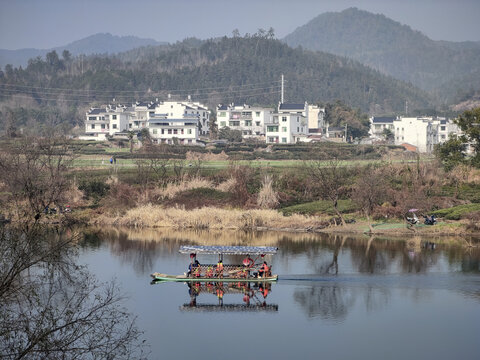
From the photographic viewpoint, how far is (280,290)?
35000 mm

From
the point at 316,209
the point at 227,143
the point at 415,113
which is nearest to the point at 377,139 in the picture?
the point at 227,143

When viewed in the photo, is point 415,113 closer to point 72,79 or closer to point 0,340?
point 72,79

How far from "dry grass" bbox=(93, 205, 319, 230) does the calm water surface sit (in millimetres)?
5185

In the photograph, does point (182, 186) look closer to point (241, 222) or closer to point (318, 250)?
point (241, 222)

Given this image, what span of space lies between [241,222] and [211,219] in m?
2.17

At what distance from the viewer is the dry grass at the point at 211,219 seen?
52594 millimetres

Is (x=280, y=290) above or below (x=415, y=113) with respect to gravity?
below

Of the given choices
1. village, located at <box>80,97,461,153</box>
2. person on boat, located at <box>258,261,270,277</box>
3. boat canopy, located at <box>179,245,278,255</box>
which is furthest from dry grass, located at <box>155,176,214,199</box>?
village, located at <box>80,97,461,153</box>

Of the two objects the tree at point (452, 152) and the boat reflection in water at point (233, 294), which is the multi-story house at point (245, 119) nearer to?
the tree at point (452, 152)

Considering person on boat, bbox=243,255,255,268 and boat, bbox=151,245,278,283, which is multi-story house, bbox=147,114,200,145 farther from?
boat, bbox=151,245,278,283

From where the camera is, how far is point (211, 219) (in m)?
52.8

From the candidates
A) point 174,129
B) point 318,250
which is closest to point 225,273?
point 318,250

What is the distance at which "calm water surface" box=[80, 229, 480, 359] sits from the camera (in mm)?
27562

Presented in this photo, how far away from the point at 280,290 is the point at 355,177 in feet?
96.2
